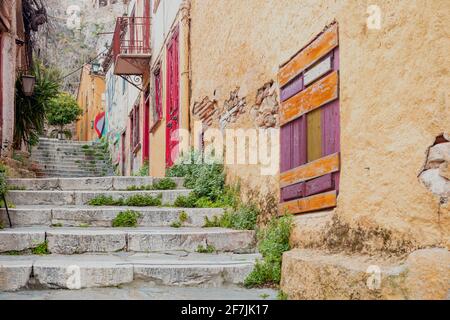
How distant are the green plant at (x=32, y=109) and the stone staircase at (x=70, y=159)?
23.1ft

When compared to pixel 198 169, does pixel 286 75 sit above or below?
above

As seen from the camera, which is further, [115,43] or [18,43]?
[115,43]

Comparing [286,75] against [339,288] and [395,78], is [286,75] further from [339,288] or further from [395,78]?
[339,288]

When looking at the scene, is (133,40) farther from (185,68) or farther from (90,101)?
(90,101)

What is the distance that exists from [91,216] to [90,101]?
27519mm

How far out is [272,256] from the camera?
5438 millimetres

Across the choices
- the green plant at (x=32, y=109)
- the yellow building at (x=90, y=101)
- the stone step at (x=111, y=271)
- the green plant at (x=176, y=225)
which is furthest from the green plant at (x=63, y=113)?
the stone step at (x=111, y=271)

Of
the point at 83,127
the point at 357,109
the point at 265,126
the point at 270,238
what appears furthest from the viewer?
the point at 83,127

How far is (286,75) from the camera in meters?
5.99

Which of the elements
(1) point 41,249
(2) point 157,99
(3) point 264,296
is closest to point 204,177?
(1) point 41,249

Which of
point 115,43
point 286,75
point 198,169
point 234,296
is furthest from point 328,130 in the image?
point 115,43

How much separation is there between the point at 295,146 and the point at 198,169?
124 inches

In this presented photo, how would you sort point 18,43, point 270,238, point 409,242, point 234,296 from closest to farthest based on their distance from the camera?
point 409,242
point 234,296
point 270,238
point 18,43

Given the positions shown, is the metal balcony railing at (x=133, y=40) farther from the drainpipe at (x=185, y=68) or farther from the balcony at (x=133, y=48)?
the drainpipe at (x=185, y=68)
